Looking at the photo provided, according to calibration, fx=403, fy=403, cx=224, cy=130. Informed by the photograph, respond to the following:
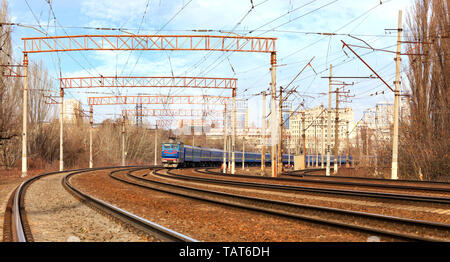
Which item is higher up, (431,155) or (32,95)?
(32,95)

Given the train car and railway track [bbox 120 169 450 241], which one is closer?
railway track [bbox 120 169 450 241]

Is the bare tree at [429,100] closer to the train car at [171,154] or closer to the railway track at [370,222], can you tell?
the railway track at [370,222]

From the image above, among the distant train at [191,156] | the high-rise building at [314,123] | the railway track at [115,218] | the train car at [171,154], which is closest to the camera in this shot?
the railway track at [115,218]

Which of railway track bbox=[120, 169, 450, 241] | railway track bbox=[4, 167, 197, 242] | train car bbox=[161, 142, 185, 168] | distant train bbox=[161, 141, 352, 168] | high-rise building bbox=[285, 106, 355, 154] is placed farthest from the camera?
high-rise building bbox=[285, 106, 355, 154]

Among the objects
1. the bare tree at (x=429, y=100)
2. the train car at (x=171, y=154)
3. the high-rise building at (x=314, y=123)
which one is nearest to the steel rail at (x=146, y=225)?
the bare tree at (x=429, y=100)

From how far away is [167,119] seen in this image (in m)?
55.9

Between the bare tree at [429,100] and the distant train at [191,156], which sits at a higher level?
the bare tree at [429,100]

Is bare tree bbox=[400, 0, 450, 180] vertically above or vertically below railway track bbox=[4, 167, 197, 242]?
above

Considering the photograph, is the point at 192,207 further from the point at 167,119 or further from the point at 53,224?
the point at 167,119

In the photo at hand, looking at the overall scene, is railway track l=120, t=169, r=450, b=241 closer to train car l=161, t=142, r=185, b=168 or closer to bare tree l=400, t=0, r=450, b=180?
bare tree l=400, t=0, r=450, b=180

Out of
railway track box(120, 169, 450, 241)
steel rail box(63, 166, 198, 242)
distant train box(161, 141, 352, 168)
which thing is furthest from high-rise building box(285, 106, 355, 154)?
steel rail box(63, 166, 198, 242)
